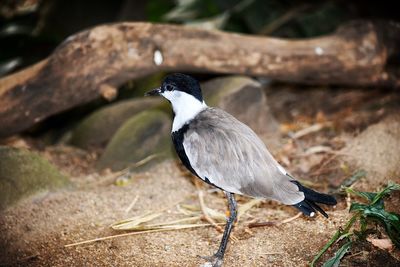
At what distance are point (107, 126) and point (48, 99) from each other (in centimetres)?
106

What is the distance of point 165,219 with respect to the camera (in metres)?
3.77

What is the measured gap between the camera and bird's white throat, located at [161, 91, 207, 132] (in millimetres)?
3437

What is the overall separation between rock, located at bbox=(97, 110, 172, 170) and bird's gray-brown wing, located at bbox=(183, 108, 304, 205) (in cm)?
162

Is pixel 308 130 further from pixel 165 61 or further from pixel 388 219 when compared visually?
pixel 388 219

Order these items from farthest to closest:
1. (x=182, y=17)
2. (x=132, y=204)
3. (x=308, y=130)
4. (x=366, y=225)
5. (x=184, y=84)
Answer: (x=182, y=17) → (x=308, y=130) → (x=132, y=204) → (x=184, y=84) → (x=366, y=225)

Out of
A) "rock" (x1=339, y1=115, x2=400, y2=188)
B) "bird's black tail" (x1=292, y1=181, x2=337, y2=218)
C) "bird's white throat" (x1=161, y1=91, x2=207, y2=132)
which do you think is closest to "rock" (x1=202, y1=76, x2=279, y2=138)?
"rock" (x1=339, y1=115, x2=400, y2=188)

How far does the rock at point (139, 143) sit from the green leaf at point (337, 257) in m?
2.33

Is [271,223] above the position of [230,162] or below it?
below

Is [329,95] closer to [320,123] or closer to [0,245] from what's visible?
[320,123]

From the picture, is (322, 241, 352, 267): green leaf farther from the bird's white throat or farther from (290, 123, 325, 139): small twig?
(290, 123, 325, 139): small twig

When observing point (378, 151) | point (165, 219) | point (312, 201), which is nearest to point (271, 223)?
point (312, 201)

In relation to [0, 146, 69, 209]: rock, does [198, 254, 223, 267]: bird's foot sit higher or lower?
lower

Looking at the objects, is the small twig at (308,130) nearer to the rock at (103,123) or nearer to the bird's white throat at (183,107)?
the rock at (103,123)

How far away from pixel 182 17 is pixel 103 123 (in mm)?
1981
